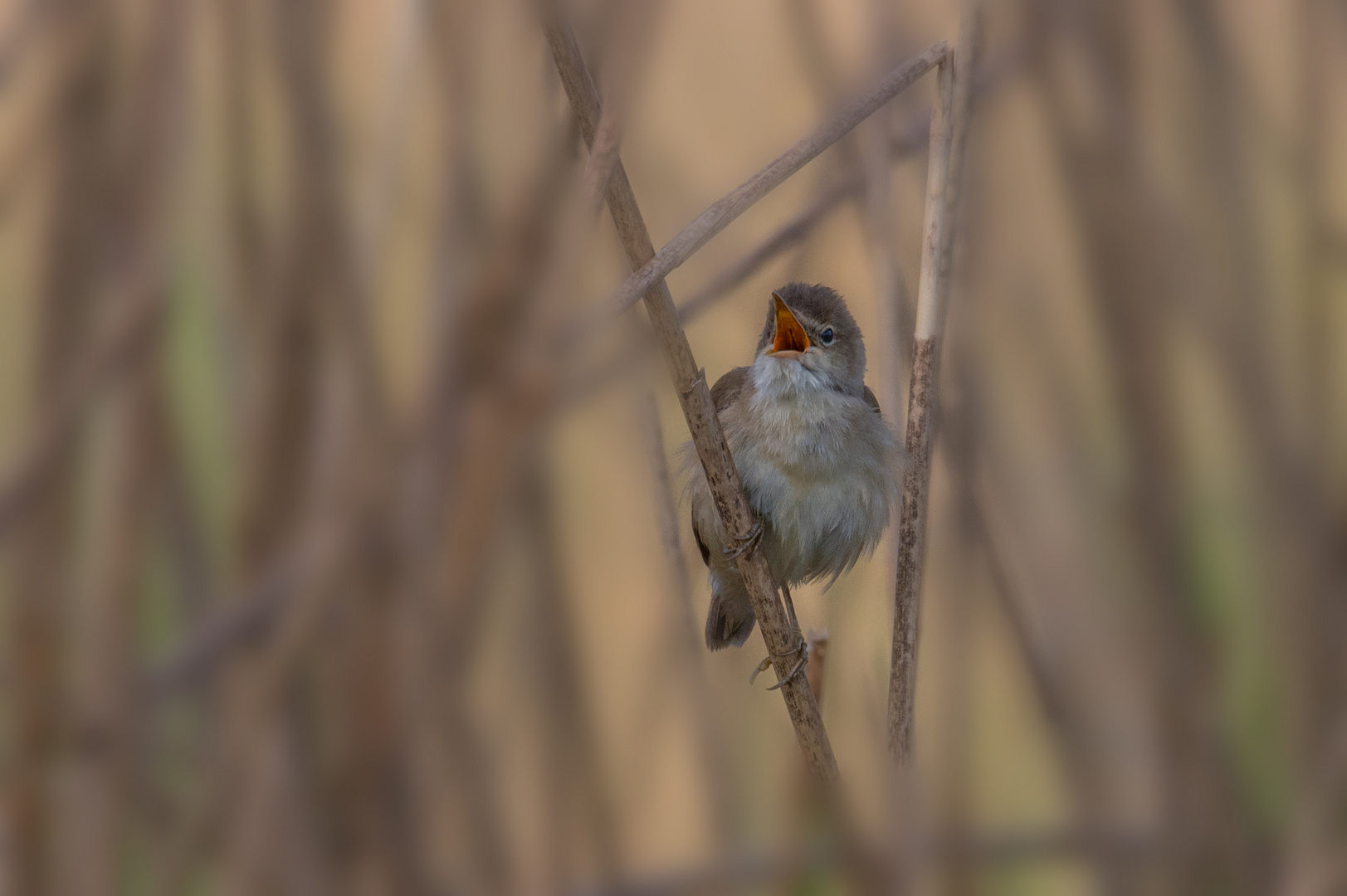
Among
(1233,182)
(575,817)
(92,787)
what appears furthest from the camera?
(1233,182)

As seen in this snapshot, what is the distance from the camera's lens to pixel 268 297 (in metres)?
1.11

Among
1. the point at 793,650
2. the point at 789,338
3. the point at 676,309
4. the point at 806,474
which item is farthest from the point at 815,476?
the point at 676,309

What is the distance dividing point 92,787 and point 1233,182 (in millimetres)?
1431

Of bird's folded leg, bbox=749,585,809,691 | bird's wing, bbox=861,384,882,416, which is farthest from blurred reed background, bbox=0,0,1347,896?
bird's wing, bbox=861,384,882,416

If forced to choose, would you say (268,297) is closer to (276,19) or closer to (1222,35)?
(276,19)

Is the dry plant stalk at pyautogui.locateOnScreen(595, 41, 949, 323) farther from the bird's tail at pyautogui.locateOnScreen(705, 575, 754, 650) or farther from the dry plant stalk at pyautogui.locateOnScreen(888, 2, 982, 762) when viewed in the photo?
the bird's tail at pyautogui.locateOnScreen(705, 575, 754, 650)

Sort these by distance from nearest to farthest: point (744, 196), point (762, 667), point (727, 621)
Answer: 1. point (744, 196)
2. point (762, 667)
3. point (727, 621)

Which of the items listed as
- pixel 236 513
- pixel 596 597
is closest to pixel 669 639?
pixel 596 597

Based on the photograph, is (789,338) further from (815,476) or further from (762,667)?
(762,667)

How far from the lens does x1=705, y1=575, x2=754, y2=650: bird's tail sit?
55.9 inches

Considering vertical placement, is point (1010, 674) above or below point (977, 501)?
below

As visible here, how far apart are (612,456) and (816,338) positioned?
0.32 m

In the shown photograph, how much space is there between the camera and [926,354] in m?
A: 0.89

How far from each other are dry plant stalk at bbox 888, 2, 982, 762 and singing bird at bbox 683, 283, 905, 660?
381mm
